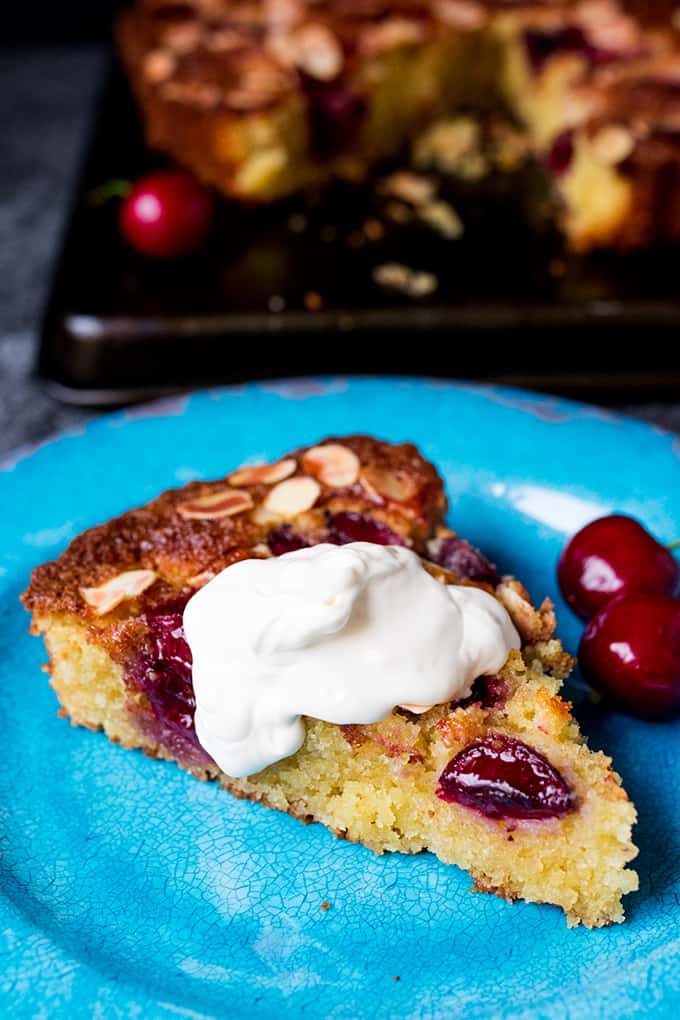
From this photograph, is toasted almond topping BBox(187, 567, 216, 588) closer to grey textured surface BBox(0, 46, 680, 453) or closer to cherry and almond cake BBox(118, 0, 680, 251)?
grey textured surface BBox(0, 46, 680, 453)

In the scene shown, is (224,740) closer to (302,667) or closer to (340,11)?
(302,667)

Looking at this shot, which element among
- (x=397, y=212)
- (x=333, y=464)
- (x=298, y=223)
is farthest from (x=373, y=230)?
(x=333, y=464)

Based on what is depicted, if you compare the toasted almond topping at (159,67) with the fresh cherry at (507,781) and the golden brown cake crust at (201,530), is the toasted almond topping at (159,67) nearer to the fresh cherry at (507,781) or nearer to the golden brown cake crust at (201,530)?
the golden brown cake crust at (201,530)

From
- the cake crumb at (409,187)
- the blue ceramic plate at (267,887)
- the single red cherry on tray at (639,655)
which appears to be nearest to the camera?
the blue ceramic plate at (267,887)

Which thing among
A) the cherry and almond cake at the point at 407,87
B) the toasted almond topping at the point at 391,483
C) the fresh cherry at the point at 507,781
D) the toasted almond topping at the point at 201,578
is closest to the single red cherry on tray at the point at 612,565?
the toasted almond topping at the point at 391,483

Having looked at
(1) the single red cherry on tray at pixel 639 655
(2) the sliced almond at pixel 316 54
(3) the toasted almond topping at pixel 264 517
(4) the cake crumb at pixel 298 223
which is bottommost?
(4) the cake crumb at pixel 298 223

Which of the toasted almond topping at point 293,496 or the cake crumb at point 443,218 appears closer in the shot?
the toasted almond topping at point 293,496

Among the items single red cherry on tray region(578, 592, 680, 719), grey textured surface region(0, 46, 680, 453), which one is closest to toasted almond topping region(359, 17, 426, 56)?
grey textured surface region(0, 46, 680, 453)
